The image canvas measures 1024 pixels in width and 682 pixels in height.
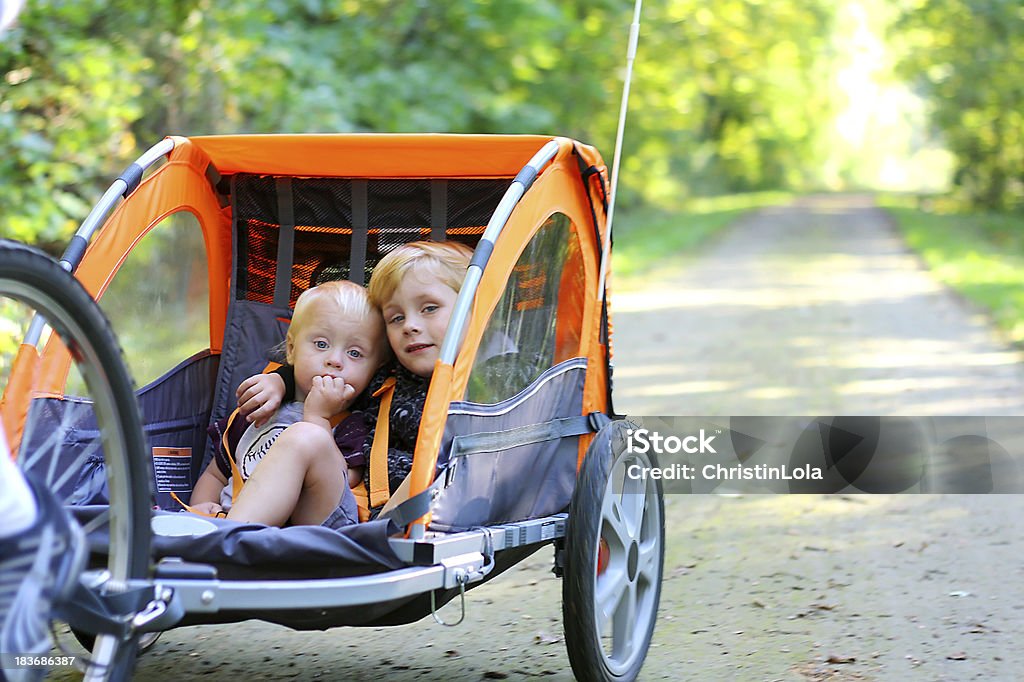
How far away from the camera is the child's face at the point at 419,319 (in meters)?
3.94

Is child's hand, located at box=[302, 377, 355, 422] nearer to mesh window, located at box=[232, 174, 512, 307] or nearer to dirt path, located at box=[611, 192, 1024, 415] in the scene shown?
→ mesh window, located at box=[232, 174, 512, 307]

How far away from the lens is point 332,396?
395cm

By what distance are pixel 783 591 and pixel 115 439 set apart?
286 cm

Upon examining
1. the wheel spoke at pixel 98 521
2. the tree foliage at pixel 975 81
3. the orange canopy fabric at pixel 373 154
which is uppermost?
the tree foliage at pixel 975 81

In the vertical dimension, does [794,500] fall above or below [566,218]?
below

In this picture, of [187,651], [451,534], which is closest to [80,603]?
[451,534]

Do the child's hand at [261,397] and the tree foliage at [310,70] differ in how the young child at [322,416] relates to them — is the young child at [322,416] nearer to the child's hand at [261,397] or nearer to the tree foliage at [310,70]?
the child's hand at [261,397]

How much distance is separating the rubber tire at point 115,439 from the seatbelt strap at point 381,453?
1020 millimetres

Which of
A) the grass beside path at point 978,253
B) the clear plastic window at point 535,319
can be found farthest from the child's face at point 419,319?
the grass beside path at point 978,253

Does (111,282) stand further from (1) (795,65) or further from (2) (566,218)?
(1) (795,65)

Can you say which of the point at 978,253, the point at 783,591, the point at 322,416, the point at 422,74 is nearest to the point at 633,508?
the point at 322,416

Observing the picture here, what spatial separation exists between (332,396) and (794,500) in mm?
3106

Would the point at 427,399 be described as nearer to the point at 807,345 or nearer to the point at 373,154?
the point at 373,154

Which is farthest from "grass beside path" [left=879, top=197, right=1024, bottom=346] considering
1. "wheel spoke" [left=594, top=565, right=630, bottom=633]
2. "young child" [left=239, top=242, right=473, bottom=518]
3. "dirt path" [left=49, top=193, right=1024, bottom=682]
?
"young child" [left=239, top=242, right=473, bottom=518]
